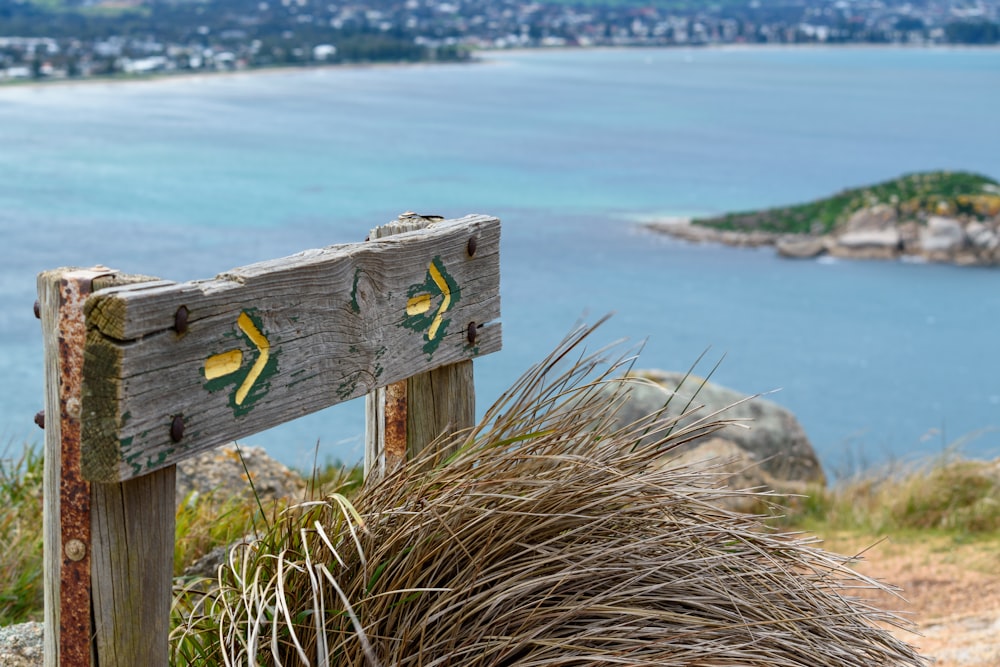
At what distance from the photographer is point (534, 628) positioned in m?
2.12

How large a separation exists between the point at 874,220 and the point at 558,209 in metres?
8.16

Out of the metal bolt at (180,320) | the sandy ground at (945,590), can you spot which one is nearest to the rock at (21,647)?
the metal bolt at (180,320)

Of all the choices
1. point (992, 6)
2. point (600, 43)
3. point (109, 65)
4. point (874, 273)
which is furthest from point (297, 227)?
point (992, 6)

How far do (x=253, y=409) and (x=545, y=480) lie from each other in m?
0.61

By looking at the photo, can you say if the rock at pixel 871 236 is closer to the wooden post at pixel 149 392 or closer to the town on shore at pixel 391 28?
the wooden post at pixel 149 392

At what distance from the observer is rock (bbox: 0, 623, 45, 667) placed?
2.61 meters

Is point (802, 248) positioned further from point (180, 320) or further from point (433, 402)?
point (180, 320)

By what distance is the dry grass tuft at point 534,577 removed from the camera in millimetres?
2092

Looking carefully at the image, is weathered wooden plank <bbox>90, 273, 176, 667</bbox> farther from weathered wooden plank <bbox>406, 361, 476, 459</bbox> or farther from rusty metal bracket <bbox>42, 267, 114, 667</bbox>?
weathered wooden plank <bbox>406, 361, 476, 459</bbox>

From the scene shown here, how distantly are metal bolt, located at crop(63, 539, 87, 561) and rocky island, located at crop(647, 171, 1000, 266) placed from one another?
2543 centimetres

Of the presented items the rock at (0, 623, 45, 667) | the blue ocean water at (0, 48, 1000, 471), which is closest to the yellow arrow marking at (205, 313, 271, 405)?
the blue ocean water at (0, 48, 1000, 471)

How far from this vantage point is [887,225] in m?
26.4

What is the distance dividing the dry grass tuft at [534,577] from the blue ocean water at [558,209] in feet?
1.31

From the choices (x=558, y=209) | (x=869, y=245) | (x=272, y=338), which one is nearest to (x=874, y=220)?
(x=869, y=245)
